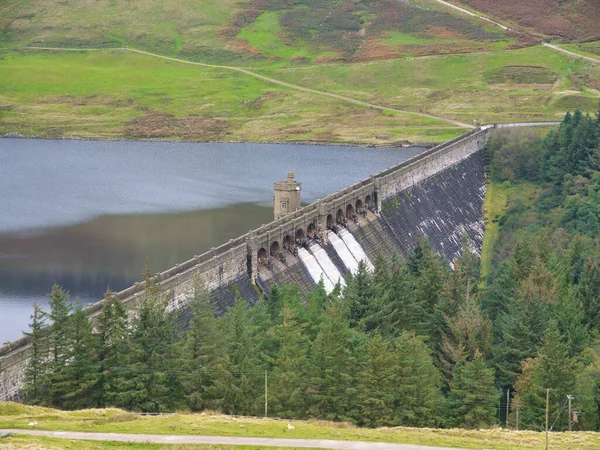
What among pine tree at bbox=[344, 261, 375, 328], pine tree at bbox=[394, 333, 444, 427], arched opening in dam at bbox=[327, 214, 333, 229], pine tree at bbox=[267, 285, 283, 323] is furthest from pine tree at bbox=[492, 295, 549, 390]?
arched opening in dam at bbox=[327, 214, 333, 229]

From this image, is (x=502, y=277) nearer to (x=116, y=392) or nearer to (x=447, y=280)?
(x=447, y=280)

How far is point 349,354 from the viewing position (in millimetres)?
56812

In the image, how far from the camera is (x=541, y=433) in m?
51.3

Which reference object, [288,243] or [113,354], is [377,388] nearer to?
[113,354]

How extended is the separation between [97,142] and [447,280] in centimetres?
12761

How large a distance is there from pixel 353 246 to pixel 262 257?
1613 cm

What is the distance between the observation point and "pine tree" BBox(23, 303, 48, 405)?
50188 millimetres

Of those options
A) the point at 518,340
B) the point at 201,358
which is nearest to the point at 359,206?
the point at 518,340

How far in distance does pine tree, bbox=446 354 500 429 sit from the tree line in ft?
0.29

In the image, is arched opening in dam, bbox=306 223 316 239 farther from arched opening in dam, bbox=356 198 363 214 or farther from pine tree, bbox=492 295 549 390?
pine tree, bbox=492 295 549 390

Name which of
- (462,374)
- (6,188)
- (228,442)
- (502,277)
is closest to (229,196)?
(6,188)

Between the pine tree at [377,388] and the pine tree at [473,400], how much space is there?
3.88m

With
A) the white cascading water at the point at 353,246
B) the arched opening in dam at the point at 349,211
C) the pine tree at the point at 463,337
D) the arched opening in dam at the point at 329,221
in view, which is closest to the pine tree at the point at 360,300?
the pine tree at the point at 463,337

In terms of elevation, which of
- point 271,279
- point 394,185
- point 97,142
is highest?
point 97,142
